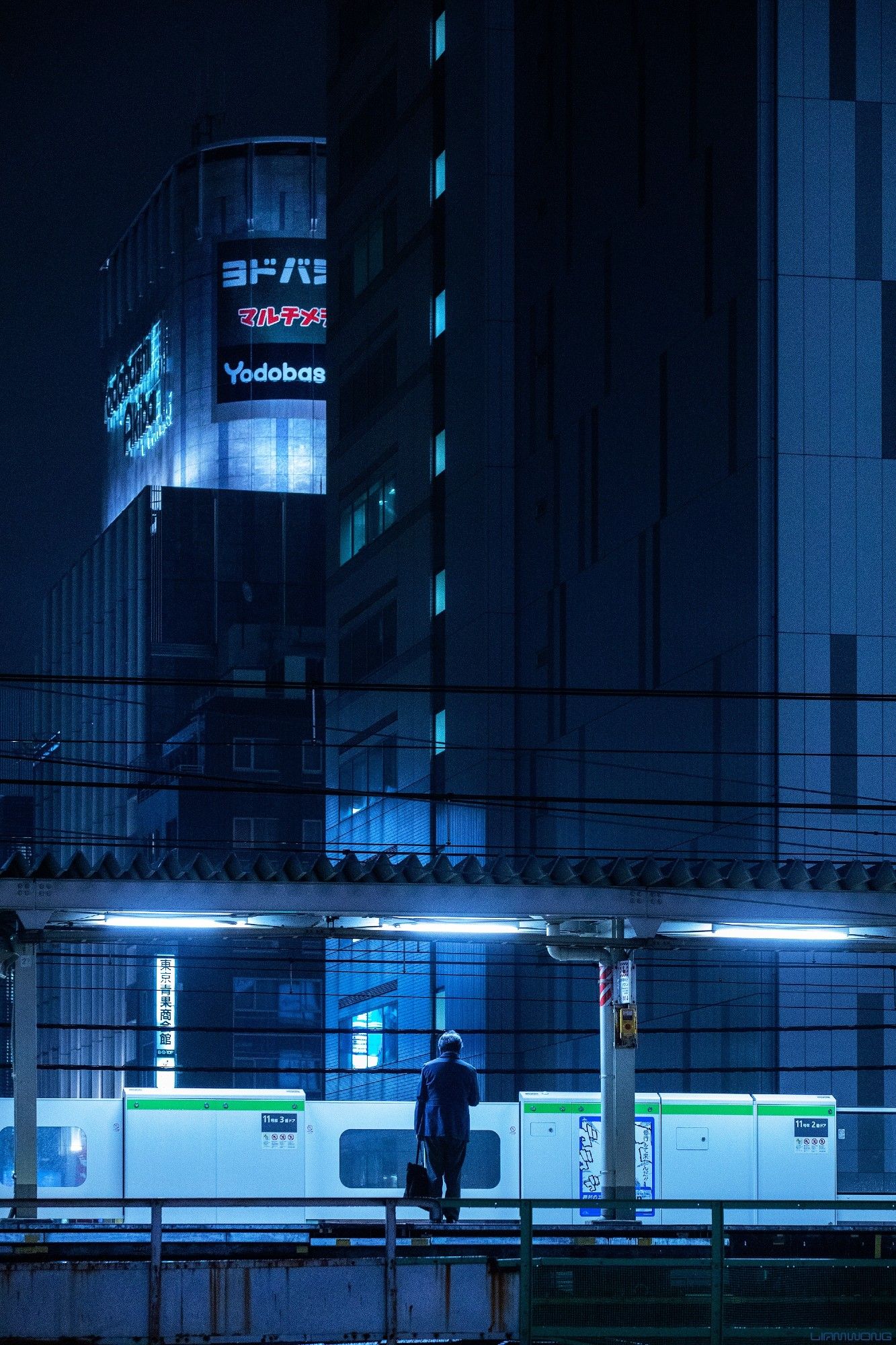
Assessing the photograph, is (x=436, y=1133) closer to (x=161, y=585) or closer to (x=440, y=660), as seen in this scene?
(x=440, y=660)

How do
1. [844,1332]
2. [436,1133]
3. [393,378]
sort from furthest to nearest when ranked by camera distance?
[393,378] < [436,1133] < [844,1332]

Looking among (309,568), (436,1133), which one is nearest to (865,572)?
(436,1133)

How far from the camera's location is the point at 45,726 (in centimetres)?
15638

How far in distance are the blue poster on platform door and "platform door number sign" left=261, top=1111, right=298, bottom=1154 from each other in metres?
3.55

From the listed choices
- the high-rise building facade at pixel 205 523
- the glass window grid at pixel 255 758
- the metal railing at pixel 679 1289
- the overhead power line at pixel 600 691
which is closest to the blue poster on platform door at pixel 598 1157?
the overhead power line at pixel 600 691

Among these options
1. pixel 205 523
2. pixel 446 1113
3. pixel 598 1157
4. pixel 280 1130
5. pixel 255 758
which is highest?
pixel 205 523

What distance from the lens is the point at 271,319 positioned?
136 meters

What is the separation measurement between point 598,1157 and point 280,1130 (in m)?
3.95

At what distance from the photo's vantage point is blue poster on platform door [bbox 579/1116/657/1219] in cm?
2542

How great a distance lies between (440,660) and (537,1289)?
47854mm

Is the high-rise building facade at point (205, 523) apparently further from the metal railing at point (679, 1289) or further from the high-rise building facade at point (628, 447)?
the metal railing at point (679, 1289)

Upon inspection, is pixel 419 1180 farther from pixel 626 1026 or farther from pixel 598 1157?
pixel 598 1157

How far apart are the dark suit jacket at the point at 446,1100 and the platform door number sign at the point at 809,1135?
21.6ft

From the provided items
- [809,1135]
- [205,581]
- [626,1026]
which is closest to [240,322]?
[205,581]
